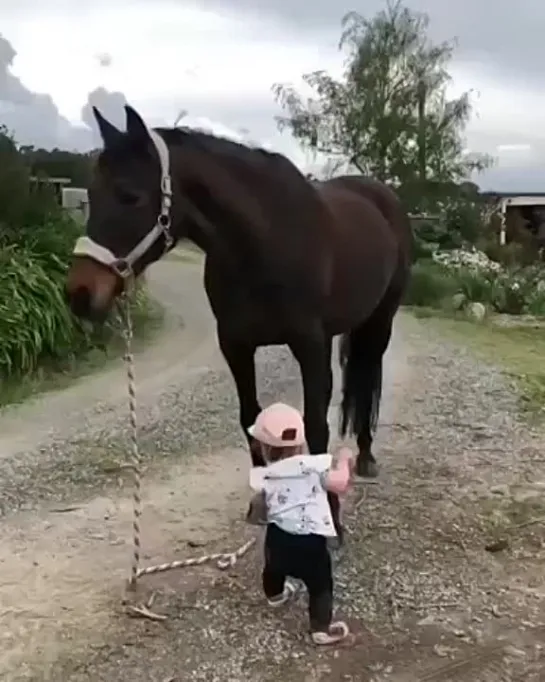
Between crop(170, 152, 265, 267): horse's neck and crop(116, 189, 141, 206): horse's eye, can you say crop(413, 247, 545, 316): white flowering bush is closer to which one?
crop(170, 152, 265, 267): horse's neck

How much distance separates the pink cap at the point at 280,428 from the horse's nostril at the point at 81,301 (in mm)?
629

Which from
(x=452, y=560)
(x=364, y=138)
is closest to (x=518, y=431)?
(x=452, y=560)

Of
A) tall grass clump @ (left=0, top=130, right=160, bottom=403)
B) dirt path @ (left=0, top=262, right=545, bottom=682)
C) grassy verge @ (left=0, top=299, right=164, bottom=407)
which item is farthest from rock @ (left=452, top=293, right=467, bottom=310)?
dirt path @ (left=0, top=262, right=545, bottom=682)

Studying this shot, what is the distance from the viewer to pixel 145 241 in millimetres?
2854

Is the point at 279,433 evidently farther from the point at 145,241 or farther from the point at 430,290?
the point at 430,290

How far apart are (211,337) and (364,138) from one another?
1045 cm

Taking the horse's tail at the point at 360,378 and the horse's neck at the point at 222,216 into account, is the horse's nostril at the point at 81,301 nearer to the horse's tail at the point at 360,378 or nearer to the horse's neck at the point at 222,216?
the horse's neck at the point at 222,216

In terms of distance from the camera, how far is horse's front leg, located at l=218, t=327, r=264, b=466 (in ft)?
11.2

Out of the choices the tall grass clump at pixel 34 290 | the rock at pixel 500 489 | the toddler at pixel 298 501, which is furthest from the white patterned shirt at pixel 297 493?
the tall grass clump at pixel 34 290

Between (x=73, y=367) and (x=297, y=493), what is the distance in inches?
200

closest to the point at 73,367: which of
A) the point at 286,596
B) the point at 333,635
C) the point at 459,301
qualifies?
the point at 286,596

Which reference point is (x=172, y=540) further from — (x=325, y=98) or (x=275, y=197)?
(x=325, y=98)

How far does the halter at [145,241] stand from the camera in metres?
2.80

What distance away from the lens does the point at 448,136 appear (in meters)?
18.8
